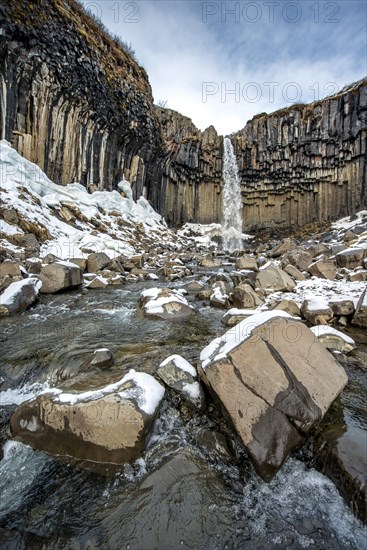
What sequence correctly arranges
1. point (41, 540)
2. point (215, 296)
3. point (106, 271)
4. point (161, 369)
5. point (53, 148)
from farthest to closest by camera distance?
point (53, 148)
point (106, 271)
point (215, 296)
point (161, 369)
point (41, 540)

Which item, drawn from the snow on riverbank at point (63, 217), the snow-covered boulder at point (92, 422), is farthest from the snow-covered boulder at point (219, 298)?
the snow on riverbank at point (63, 217)

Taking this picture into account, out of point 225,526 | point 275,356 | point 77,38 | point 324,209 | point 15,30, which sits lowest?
point 225,526

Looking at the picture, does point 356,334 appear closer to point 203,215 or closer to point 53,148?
point 53,148

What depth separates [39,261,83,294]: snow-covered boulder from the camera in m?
7.87

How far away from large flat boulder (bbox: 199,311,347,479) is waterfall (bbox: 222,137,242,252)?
29.9 m

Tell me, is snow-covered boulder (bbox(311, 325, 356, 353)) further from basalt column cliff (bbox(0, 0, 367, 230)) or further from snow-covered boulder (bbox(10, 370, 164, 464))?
basalt column cliff (bbox(0, 0, 367, 230))

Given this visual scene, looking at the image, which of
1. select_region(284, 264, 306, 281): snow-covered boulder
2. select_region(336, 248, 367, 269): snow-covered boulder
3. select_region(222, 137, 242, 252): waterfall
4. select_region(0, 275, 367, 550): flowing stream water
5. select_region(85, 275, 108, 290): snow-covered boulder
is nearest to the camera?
select_region(0, 275, 367, 550): flowing stream water

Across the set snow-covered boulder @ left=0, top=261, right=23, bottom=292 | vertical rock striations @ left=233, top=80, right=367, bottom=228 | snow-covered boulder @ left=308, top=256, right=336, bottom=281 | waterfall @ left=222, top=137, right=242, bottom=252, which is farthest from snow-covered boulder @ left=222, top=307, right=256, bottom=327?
vertical rock striations @ left=233, top=80, right=367, bottom=228

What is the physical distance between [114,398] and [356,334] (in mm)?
4621

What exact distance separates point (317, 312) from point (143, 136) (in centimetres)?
2521

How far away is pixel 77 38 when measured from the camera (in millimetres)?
18281

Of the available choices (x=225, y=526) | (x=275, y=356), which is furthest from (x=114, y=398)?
(x=275, y=356)

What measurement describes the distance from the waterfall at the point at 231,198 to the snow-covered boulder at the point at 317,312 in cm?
2711

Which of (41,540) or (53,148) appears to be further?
(53,148)
